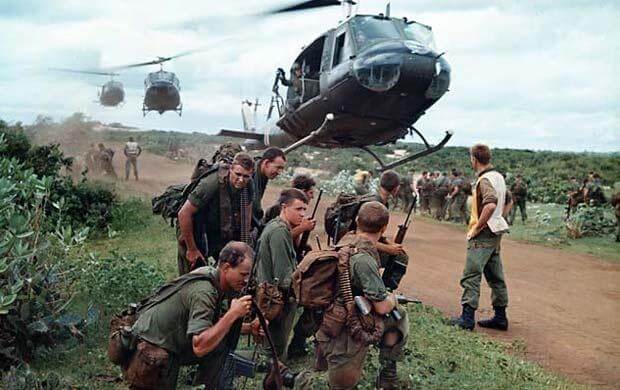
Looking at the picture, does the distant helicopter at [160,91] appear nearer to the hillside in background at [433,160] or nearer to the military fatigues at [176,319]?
the hillside in background at [433,160]

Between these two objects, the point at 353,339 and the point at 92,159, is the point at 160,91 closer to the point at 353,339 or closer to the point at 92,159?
the point at 92,159

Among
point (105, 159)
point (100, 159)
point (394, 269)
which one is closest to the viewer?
point (394, 269)

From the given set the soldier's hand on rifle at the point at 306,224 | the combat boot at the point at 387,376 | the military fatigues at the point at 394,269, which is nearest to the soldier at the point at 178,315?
the soldier's hand on rifle at the point at 306,224

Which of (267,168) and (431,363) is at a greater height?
(267,168)

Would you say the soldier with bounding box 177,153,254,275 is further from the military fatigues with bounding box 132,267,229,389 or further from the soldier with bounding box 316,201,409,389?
the military fatigues with bounding box 132,267,229,389

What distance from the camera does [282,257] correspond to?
14.6 feet

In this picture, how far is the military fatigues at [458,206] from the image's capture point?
18.1 meters

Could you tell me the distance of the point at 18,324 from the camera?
4840mm

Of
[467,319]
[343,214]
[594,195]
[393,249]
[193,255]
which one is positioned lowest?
[467,319]

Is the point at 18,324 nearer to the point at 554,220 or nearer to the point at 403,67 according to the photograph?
the point at 403,67

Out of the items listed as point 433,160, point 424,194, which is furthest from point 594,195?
point 433,160

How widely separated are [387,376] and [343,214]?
1.34 metres

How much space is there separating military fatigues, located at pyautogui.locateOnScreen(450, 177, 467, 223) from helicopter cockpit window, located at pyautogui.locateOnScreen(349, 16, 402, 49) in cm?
730

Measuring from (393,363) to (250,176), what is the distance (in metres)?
1.85
